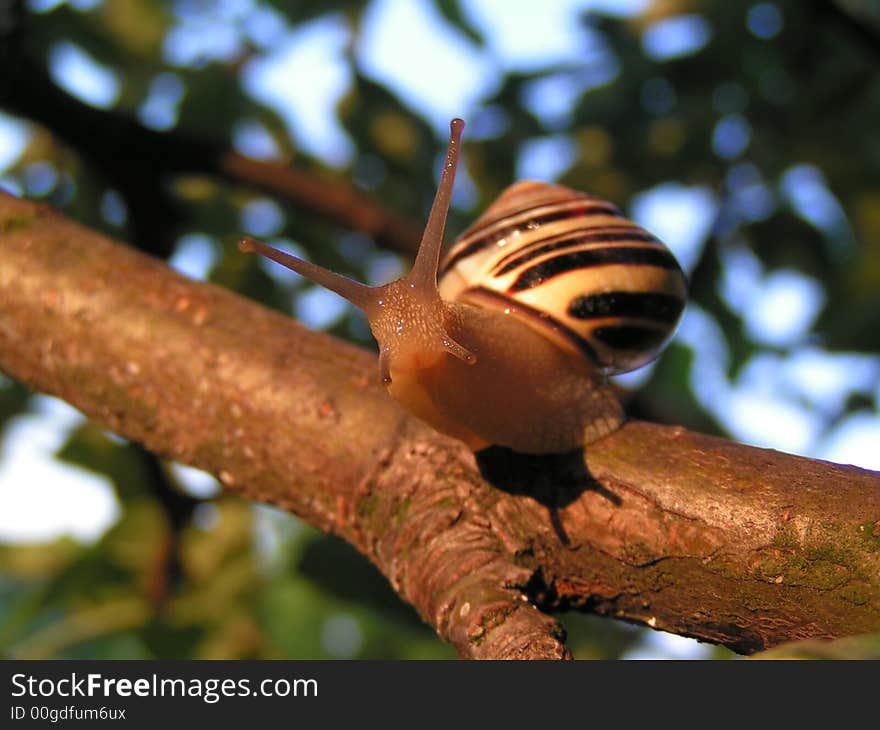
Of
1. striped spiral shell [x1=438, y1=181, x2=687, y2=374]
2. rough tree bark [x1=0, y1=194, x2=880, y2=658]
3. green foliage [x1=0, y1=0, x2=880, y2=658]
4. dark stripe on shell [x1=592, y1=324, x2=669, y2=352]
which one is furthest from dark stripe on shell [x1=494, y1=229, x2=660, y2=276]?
green foliage [x1=0, y1=0, x2=880, y2=658]

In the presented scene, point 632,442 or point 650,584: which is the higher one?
point 632,442

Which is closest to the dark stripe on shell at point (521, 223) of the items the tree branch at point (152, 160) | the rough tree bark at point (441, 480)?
the rough tree bark at point (441, 480)

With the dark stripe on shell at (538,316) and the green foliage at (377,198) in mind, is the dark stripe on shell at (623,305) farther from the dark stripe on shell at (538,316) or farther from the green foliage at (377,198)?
the green foliage at (377,198)

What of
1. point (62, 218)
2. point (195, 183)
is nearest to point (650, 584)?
point (62, 218)

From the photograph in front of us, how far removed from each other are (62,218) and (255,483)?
52 centimetres

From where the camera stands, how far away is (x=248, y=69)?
253 cm

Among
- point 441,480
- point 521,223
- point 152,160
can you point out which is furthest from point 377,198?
point 441,480

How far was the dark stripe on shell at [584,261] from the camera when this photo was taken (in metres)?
1.36

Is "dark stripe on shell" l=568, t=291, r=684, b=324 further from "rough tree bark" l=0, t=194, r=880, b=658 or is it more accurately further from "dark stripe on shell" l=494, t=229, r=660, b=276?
"rough tree bark" l=0, t=194, r=880, b=658

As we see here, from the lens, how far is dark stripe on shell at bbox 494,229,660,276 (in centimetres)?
137

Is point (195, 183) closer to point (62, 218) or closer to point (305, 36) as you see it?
point (305, 36)

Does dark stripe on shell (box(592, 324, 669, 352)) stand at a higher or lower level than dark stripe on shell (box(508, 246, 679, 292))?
lower

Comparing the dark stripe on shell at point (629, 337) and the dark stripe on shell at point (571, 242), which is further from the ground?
the dark stripe on shell at point (571, 242)
